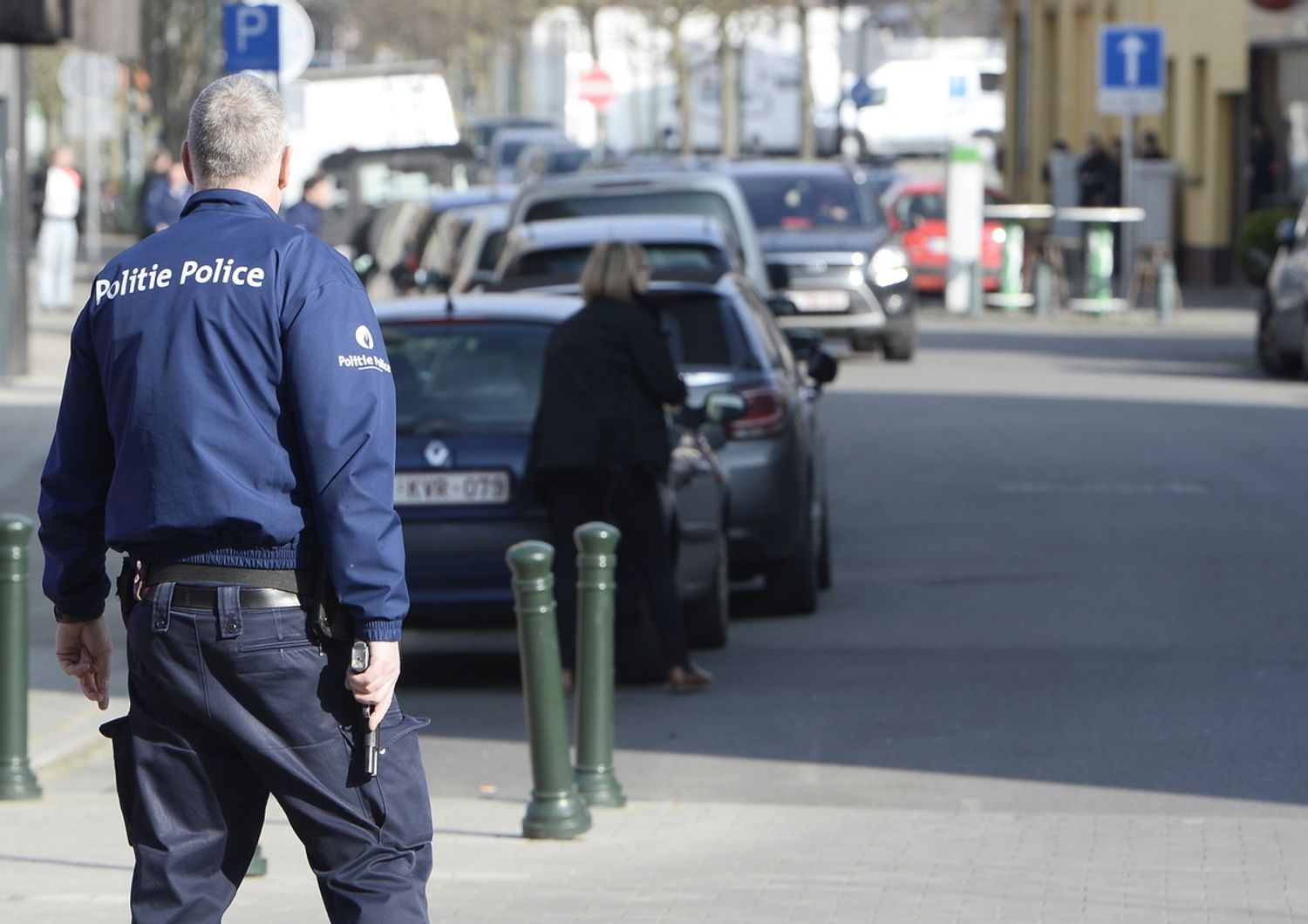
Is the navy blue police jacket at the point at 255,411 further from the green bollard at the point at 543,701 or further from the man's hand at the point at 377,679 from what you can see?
the green bollard at the point at 543,701

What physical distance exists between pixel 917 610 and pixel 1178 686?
Result: 6.95 ft

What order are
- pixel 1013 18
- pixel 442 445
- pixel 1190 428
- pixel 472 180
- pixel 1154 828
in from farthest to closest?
pixel 1013 18
pixel 472 180
pixel 1190 428
pixel 442 445
pixel 1154 828

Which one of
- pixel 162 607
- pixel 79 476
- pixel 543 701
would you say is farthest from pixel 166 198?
pixel 162 607

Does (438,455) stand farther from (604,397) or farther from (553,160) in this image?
(553,160)

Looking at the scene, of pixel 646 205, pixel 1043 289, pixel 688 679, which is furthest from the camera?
pixel 1043 289

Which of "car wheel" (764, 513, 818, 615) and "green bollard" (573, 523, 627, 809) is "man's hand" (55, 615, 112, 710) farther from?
"car wheel" (764, 513, 818, 615)

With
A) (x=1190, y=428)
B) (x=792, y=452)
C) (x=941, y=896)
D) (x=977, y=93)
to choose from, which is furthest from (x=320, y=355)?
(x=977, y=93)

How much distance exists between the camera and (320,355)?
4.03 meters

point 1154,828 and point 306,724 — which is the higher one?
point 306,724

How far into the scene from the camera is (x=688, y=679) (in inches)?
371

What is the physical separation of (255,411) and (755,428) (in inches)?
266

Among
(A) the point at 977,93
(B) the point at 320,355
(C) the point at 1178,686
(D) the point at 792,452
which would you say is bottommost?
(C) the point at 1178,686

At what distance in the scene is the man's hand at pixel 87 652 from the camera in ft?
14.5

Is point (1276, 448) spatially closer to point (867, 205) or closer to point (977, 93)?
point (867, 205)
